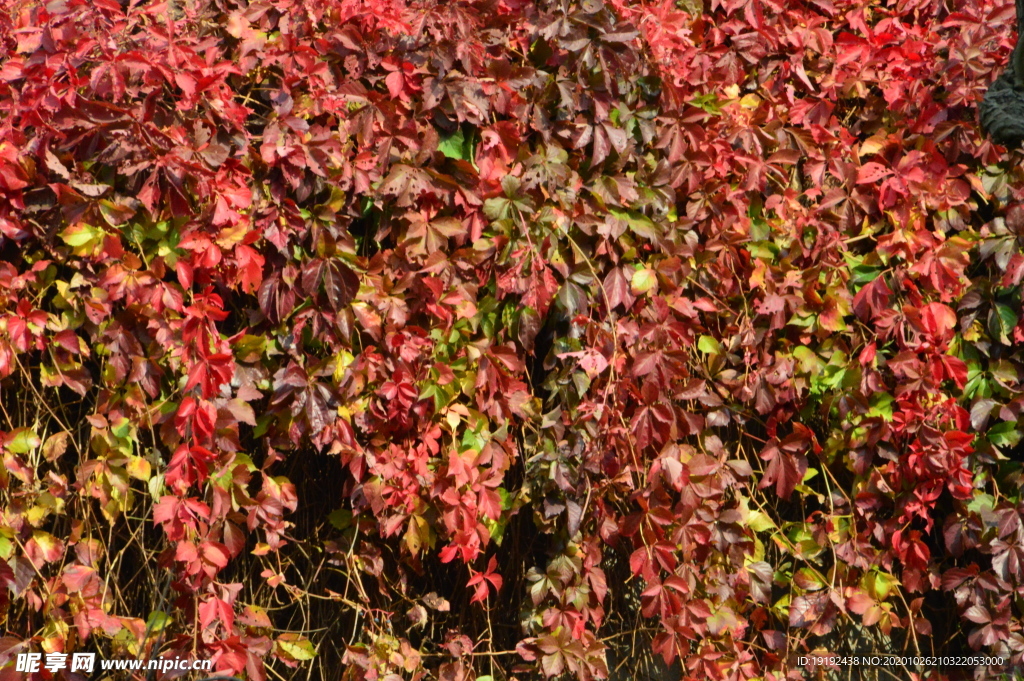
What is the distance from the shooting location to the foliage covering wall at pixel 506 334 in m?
1.75

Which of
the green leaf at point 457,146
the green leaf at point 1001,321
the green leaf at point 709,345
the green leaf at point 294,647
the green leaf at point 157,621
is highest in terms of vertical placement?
the green leaf at point 457,146

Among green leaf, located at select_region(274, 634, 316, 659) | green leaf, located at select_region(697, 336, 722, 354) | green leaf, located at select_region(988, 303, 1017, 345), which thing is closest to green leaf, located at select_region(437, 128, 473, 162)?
green leaf, located at select_region(697, 336, 722, 354)

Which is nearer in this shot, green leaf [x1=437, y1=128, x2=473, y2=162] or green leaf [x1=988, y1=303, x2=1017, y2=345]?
green leaf [x1=437, y1=128, x2=473, y2=162]

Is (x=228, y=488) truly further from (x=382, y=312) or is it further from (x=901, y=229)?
(x=901, y=229)

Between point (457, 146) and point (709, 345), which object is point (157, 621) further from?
point (709, 345)

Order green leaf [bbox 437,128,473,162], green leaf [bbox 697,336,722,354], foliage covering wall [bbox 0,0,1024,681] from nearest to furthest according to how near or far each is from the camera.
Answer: foliage covering wall [bbox 0,0,1024,681] → green leaf [bbox 437,128,473,162] → green leaf [bbox 697,336,722,354]

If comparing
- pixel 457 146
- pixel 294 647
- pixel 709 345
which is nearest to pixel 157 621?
pixel 294 647

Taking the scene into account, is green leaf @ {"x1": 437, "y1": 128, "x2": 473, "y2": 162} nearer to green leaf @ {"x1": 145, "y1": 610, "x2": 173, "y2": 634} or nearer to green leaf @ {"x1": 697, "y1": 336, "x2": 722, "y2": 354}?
green leaf @ {"x1": 697, "y1": 336, "x2": 722, "y2": 354}

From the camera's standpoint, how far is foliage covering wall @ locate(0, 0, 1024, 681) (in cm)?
175

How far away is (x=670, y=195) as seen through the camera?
6.46ft

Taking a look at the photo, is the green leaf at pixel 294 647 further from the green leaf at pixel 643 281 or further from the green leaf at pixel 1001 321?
the green leaf at pixel 1001 321

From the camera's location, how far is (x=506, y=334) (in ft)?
6.37

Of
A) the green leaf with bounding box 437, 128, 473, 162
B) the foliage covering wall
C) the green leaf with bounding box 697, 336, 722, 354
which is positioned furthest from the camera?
the green leaf with bounding box 697, 336, 722, 354

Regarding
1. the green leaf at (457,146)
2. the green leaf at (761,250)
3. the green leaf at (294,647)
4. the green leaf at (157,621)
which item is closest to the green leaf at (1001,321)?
the green leaf at (761,250)
